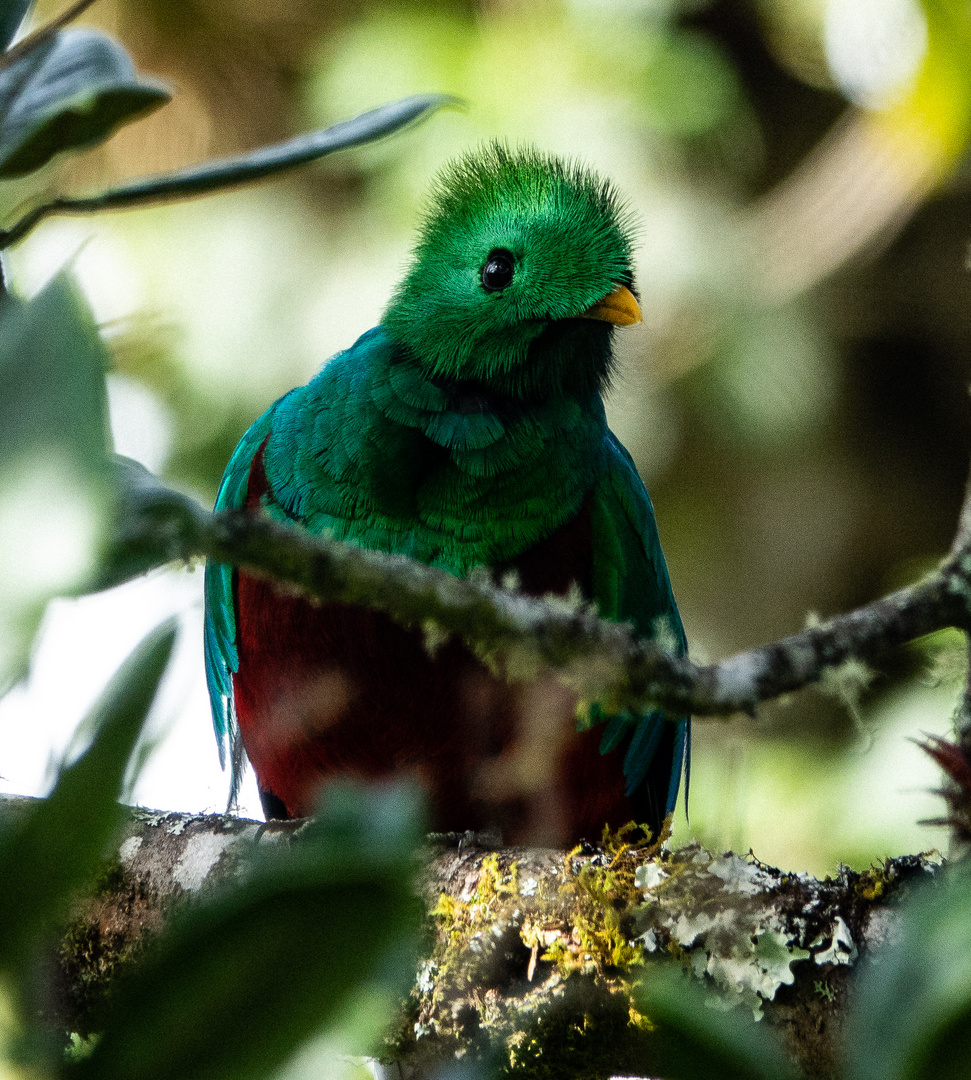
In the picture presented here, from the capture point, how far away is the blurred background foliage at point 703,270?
4027 mm

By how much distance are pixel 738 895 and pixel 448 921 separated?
498mm

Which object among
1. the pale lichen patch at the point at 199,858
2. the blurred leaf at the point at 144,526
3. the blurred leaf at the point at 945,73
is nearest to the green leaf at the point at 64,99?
the blurred leaf at the point at 144,526

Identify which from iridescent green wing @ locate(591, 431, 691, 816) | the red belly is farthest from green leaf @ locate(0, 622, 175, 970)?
iridescent green wing @ locate(591, 431, 691, 816)

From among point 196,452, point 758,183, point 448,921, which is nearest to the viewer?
point 448,921

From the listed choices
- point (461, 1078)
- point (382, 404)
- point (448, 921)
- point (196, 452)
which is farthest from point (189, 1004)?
point (196, 452)

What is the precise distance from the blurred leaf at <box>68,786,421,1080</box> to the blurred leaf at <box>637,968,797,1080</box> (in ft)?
0.57

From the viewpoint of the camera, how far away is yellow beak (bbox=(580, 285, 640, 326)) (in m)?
2.80

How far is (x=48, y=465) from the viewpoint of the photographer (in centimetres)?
62

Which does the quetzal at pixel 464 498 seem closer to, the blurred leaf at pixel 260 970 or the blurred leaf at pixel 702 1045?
the blurred leaf at pixel 702 1045

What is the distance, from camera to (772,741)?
4902 mm

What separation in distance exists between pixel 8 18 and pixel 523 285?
1861mm

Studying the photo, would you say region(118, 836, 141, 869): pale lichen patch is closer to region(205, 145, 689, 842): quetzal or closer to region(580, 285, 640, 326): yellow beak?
region(205, 145, 689, 842): quetzal

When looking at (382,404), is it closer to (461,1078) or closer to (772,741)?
(461,1078)

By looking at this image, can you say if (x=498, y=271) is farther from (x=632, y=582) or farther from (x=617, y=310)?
(x=632, y=582)
